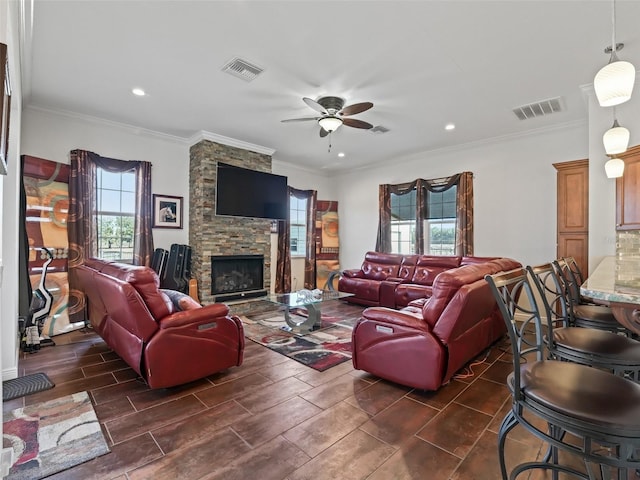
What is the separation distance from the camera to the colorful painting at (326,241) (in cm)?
750

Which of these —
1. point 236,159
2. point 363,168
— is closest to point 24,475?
point 236,159

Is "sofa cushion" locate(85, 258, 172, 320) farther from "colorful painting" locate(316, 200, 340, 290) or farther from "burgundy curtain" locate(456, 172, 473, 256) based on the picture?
"colorful painting" locate(316, 200, 340, 290)

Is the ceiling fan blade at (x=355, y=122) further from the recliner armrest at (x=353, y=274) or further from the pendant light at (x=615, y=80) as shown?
the recliner armrest at (x=353, y=274)

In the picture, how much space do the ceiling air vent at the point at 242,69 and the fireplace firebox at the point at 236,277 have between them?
9.89ft

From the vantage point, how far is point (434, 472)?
172 centimetres

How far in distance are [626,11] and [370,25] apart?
193 cm

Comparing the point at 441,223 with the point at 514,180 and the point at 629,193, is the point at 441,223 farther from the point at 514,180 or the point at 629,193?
the point at 629,193

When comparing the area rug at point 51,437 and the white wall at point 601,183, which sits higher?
the white wall at point 601,183

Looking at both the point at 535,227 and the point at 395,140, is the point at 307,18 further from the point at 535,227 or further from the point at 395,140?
the point at 535,227

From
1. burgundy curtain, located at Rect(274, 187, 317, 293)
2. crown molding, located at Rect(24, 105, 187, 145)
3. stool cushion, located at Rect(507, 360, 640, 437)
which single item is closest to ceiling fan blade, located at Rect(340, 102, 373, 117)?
stool cushion, located at Rect(507, 360, 640, 437)

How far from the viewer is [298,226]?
24.6 ft

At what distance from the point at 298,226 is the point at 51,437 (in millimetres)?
5816

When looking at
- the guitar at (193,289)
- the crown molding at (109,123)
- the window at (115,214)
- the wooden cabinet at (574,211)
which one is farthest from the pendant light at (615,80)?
the window at (115,214)

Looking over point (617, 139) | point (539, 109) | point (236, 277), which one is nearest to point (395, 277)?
point (236, 277)
